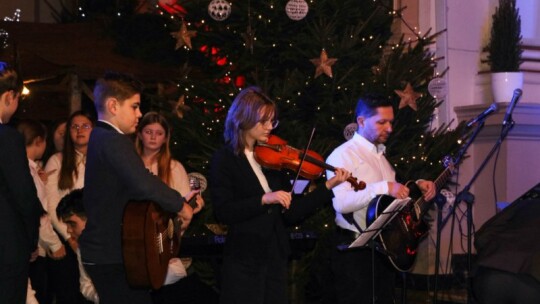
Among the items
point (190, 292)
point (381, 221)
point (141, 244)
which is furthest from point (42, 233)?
point (381, 221)

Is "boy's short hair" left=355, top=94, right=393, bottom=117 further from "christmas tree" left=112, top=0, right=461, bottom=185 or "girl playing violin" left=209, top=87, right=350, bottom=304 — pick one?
"christmas tree" left=112, top=0, right=461, bottom=185

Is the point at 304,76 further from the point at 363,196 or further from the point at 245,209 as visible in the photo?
the point at 245,209

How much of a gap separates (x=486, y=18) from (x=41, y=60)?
5.32 metres

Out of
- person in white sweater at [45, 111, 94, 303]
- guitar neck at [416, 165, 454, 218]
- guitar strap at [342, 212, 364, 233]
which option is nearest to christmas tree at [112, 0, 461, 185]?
person in white sweater at [45, 111, 94, 303]

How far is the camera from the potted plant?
970 centimetres

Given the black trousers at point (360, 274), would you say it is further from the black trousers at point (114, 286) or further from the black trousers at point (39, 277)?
the black trousers at point (39, 277)

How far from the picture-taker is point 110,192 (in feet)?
14.7

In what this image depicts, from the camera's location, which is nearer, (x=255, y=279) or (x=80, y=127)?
(x=255, y=279)

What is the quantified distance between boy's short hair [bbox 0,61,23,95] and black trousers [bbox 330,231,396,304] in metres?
2.54

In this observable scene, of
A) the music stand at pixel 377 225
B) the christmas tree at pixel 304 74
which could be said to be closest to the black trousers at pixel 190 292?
the christmas tree at pixel 304 74

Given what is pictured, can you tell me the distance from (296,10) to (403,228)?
107 inches

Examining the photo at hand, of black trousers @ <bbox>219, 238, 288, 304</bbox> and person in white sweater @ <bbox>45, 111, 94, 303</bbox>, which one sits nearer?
black trousers @ <bbox>219, 238, 288, 304</bbox>

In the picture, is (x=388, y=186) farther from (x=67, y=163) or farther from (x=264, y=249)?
(x=67, y=163)

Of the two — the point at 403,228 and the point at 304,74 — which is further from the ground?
the point at 304,74
